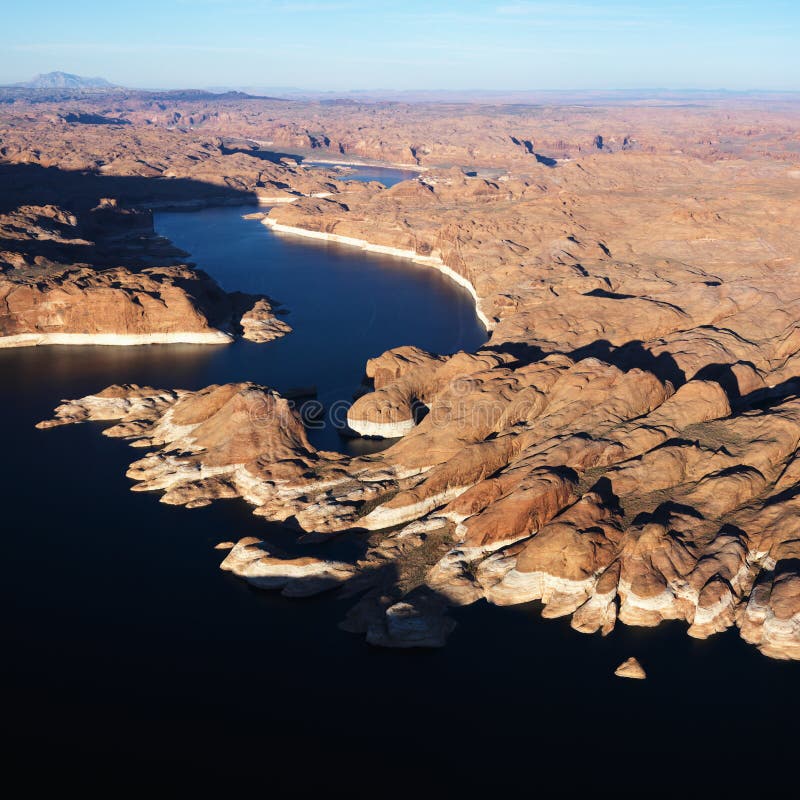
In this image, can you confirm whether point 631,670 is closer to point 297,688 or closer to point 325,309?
point 297,688

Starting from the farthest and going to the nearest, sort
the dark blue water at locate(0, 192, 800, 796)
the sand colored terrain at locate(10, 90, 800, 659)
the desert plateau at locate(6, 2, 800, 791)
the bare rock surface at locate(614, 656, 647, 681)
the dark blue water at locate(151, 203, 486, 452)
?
the dark blue water at locate(151, 203, 486, 452) < the sand colored terrain at locate(10, 90, 800, 659) < the bare rock surface at locate(614, 656, 647, 681) < the desert plateau at locate(6, 2, 800, 791) < the dark blue water at locate(0, 192, 800, 796)

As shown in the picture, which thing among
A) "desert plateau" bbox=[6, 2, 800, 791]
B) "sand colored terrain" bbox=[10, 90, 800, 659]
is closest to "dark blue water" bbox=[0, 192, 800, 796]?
"desert plateau" bbox=[6, 2, 800, 791]

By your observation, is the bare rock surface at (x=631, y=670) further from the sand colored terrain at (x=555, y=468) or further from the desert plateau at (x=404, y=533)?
the sand colored terrain at (x=555, y=468)

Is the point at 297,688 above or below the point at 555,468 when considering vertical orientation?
below

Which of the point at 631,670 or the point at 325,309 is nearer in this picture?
the point at 631,670

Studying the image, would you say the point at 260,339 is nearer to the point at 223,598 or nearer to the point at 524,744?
the point at 223,598

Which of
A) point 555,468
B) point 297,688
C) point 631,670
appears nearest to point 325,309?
point 555,468

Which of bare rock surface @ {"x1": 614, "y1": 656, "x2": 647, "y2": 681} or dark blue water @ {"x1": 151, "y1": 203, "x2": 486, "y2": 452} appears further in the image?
dark blue water @ {"x1": 151, "y1": 203, "x2": 486, "y2": 452}

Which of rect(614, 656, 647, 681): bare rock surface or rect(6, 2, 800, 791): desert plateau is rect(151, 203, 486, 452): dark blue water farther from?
rect(614, 656, 647, 681): bare rock surface

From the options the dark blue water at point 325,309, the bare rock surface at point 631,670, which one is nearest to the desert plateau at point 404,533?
the bare rock surface at point 631,670
